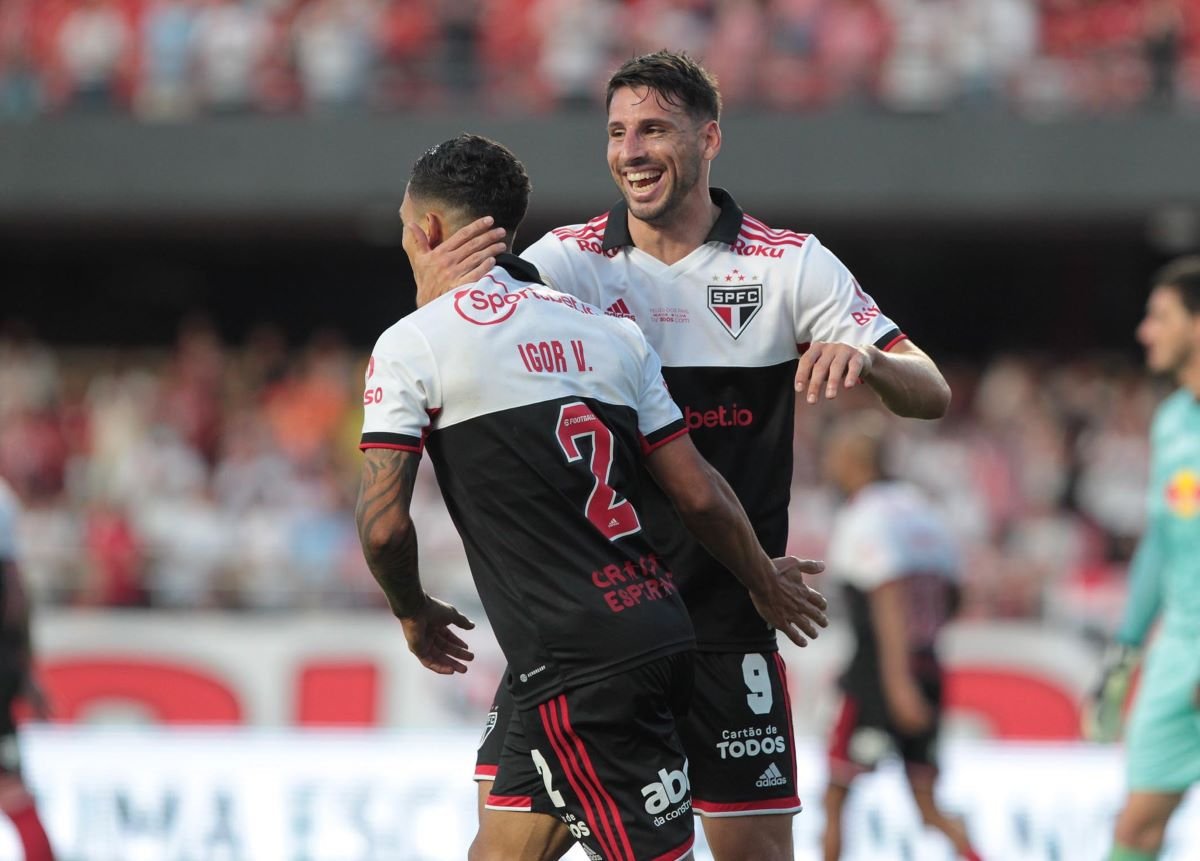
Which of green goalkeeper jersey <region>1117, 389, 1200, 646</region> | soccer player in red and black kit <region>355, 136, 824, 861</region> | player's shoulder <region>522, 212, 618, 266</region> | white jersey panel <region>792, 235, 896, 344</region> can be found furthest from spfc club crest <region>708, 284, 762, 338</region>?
green goalkeeper jersey <region>1117, 389, 1200, 646</region>

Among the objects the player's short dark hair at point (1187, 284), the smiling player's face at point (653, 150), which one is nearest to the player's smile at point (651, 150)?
the smiling player's face at point (653, 150)

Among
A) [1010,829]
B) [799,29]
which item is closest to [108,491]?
[799,29]

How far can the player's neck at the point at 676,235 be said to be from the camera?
15.8 feet

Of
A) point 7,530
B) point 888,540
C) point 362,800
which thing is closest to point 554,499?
point 7,530

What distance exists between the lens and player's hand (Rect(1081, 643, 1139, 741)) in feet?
22.3

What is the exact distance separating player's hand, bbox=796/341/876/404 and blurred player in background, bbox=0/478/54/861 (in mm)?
4567

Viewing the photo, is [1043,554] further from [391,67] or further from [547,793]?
[547,793]

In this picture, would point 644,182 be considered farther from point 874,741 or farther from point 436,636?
point 874,741

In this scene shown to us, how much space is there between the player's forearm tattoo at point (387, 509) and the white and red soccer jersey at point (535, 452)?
4cm

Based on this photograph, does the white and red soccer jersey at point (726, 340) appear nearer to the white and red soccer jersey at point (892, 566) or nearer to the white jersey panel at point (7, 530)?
the white and red soccer jersey at point (892, 566)

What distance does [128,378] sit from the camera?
1623cm

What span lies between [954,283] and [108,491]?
10.2m

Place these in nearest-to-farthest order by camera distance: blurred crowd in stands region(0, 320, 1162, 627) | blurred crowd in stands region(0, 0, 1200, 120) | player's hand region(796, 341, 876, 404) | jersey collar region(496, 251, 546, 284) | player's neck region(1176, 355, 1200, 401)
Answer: player's hand region(796, 341, 876, 404), jersey collar region(496, 251, 546, 284), player's neck region(1176, 355, 1200, 401), blurred crowd in stands region(0, 320, 1162, 627), blurred crowd in stands region(0, 0, 1200, 120)

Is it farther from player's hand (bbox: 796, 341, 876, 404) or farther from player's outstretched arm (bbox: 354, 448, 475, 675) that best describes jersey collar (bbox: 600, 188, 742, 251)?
player's outstretched arm (bbox: 354, 448, 475, 675)
